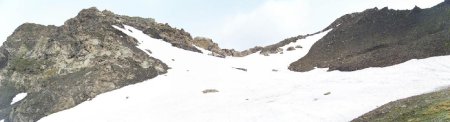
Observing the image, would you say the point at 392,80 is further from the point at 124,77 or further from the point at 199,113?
the point at 124,77

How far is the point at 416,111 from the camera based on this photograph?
27938 mm

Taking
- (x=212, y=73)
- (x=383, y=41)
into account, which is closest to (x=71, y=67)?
(x=212, y=73)

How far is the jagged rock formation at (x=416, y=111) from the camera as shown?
84.2 feet

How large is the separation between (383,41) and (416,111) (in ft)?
114

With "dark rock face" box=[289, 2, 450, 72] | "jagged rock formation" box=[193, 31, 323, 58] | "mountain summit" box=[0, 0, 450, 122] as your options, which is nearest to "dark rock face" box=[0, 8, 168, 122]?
"mountain summit" box=[0, 0, 450, 122]

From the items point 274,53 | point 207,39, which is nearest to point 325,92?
point 274,53

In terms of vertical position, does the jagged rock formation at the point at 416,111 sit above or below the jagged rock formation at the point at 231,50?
below

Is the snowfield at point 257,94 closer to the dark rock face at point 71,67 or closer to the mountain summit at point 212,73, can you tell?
the mountain summit at point 212,73

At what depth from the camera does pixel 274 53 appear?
8450cm

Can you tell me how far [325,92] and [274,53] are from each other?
1612 inches

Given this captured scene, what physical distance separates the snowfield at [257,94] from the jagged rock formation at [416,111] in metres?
2.94

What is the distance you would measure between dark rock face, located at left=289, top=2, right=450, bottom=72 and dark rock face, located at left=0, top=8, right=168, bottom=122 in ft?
72.2

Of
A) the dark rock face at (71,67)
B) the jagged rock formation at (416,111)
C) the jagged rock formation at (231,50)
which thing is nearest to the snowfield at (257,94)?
the dark rock face at (71,67)

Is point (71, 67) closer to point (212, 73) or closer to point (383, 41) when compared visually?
point (212, 73)
